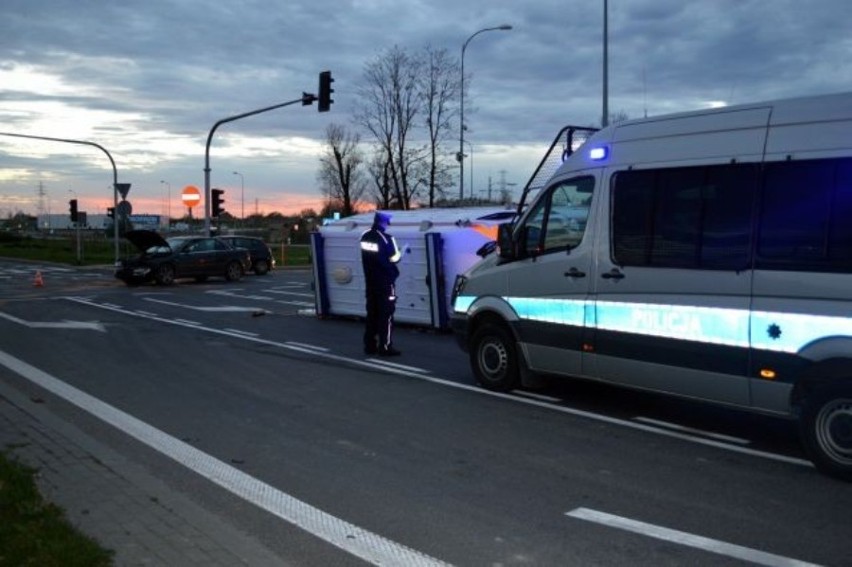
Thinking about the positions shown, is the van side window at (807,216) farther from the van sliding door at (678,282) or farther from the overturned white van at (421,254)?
the overturned white van at (421,254)

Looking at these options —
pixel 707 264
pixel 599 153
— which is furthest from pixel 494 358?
pixel 707 264

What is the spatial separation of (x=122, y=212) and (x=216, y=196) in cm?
517

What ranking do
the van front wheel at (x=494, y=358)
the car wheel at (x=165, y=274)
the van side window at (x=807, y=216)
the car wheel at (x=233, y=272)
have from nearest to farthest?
the van side window at (x=807, y=216) → the van front wheel at (x=494, y=358) → the car wheel at (x=165, y=274) → the car wheel at (x=233, y=272)

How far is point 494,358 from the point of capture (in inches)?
336

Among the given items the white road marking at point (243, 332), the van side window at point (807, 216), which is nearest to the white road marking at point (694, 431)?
the van side window at point (807, 216)

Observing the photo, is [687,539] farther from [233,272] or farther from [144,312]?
[233,272]

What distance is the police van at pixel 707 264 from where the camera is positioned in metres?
5.51

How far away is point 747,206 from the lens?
6.02 m

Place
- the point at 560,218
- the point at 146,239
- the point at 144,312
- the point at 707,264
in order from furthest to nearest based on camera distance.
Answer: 1. the point at 146,239
2. the point at 144,312
3. the point at 560,218
4. the point at 707,264

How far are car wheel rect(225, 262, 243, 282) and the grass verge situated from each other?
2417 cm

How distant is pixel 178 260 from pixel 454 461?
74.6 feet

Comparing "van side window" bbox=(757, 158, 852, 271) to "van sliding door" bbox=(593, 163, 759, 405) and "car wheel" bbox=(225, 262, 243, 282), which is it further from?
"car wheel" bbox=(225, 262, 243, 282)

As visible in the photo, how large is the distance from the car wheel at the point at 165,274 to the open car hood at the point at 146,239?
0.95 meters

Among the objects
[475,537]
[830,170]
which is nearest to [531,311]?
[830,170]
